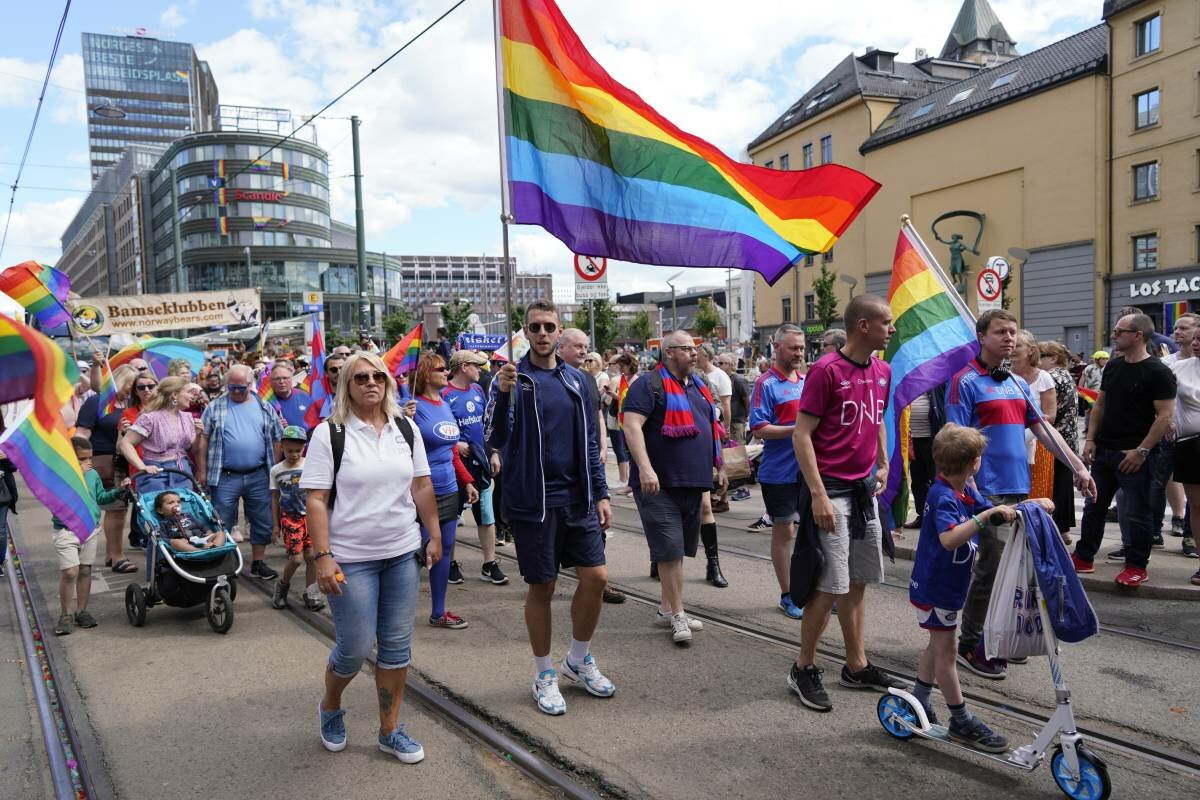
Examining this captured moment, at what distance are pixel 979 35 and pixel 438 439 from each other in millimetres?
72403

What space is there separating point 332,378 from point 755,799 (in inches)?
256

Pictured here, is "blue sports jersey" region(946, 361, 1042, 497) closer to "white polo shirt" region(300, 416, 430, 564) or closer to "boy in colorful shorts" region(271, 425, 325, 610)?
"white polo shirt" region(300, 416, 430, 564)

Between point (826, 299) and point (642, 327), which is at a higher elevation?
point (642, 327)

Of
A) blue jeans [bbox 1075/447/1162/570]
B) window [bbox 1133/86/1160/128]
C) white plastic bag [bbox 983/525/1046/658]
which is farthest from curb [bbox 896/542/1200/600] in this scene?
window [bbox 1133/86/1160/128]

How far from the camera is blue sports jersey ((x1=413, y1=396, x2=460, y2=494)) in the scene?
20.4 feet

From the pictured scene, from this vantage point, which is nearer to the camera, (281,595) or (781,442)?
(781,442)

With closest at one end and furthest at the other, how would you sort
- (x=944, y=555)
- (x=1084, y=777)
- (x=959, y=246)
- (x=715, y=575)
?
1. (x=1084, y=777)
2. (x=944, y=555)
3. (x=715, y=575)
4. (x=959, y=246)

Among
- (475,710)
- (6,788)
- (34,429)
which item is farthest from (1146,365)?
(6,788)

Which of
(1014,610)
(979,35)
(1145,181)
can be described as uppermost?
(979,35)

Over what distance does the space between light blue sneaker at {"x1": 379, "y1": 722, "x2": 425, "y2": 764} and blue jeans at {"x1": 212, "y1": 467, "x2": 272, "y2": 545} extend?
403 centimetres

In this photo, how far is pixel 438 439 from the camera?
629 centimetres

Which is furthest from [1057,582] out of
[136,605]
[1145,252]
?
[1145,252]

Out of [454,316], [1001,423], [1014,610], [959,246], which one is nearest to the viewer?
[1014,610]

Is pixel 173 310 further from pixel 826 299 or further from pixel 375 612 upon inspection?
pixel 826 299
